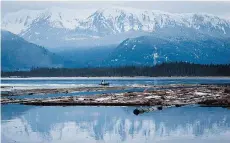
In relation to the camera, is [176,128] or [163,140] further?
[176,128]

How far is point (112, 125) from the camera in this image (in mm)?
57469

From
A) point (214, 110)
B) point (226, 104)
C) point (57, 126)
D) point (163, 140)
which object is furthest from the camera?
point (226, 104)

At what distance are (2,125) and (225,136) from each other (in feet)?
92.1

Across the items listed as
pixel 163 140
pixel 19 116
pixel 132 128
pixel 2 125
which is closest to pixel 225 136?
pixel 163 140

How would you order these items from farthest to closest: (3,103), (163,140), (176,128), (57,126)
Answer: (3,103) → (57,126) → (176,128) → (163,140)

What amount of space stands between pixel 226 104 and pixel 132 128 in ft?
95.4

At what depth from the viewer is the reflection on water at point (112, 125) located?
153 feet

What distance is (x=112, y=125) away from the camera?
5747 cm

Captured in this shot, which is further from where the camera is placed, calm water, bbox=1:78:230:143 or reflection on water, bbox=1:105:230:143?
reflection on water, bbox=1:105:230:143

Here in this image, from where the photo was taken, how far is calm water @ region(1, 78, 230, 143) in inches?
1831

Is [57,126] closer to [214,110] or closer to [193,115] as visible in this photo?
[193,115]

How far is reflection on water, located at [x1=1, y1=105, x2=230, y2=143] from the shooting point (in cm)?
4672

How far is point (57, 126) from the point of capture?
187 feet

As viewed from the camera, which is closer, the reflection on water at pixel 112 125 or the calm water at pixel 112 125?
the calm water at pixel 112 125
